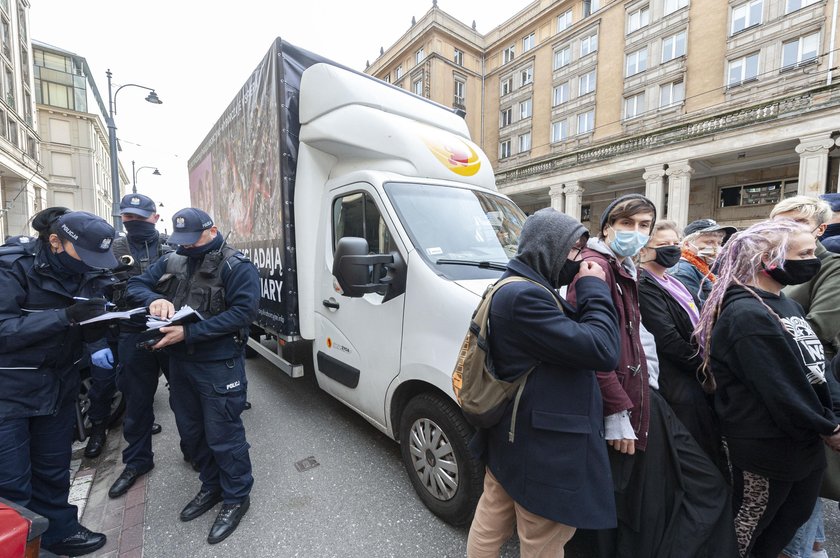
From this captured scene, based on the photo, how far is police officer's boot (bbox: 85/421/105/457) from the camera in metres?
3.38

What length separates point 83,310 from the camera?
191cm

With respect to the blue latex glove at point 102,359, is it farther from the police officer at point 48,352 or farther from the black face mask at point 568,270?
the black face mask at point 568,270

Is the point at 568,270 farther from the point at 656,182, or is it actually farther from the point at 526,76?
the point at 526,76

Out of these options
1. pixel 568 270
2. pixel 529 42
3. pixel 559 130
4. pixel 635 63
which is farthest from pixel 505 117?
pixel 568 270

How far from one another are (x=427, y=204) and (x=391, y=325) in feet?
3.07

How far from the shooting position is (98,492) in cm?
289

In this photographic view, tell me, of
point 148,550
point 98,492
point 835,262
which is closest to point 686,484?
point 835,262

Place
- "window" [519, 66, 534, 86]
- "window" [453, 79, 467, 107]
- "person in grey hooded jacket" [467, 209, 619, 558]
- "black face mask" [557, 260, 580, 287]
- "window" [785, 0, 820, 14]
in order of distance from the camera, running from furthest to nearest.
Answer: "window" [453, 79, 467, 107] → "window" [519, 66, 534, 86] → "window" [785, 0, 820, 14] → "black face mask" [557, 260, 580, 287] → "person in grey hooded jacket" [467, 209, 619, 558]

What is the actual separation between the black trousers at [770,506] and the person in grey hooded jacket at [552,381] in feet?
2.94

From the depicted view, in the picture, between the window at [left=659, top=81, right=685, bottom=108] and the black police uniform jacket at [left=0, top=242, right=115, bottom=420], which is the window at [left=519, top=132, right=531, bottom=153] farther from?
the black police uniform jacket at [left=0, top=242, right=115, bottom=420]

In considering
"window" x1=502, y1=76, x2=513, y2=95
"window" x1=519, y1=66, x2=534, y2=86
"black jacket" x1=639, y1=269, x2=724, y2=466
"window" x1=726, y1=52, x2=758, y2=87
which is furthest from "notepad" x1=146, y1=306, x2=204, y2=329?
"window" x1=502, y1=76, x2=513, y2=95

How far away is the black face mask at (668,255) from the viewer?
2.08 meters

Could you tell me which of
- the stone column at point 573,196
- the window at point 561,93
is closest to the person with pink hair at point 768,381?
the stone column at point 573,196

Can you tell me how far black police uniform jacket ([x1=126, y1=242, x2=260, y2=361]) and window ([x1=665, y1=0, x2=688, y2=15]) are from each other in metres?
30.7
